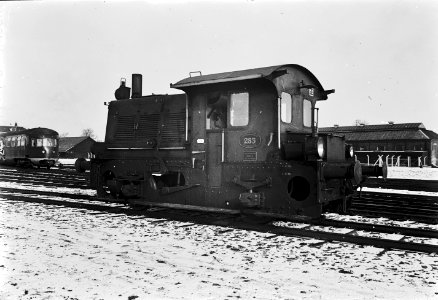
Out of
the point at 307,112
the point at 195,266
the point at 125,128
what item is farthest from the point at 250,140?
the point at 125,128

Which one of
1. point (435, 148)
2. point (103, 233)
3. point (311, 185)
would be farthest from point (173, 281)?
point (435, 148)

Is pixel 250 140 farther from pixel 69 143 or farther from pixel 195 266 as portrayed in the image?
pixel 69 143

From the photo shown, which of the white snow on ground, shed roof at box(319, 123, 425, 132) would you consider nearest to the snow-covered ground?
the white snow on ground

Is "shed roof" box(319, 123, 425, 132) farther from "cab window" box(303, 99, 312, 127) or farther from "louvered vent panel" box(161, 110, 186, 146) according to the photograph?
"louvered vent panel" box(161, 110, 186, 146)

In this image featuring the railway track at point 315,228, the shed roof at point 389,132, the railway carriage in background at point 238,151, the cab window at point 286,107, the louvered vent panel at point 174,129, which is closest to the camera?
the railway track at point 315,228

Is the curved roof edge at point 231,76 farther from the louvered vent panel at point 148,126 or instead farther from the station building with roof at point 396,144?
the station building with roof at point 396,144

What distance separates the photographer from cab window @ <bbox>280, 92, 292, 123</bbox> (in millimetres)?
7945

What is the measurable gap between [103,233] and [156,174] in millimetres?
2847

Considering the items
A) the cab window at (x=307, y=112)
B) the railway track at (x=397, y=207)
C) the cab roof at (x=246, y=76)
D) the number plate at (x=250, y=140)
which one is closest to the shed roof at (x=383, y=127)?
the railway track at (x=397, y=207)

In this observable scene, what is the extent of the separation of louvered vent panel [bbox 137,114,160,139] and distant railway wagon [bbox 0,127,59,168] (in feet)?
76.2

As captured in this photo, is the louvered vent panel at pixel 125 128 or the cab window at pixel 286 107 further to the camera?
the louvered vent panel at pixel 125 128

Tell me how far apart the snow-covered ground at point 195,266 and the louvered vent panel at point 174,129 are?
2.55 m

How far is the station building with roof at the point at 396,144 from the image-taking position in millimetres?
51562

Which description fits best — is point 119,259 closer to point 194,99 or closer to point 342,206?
point 194,99
